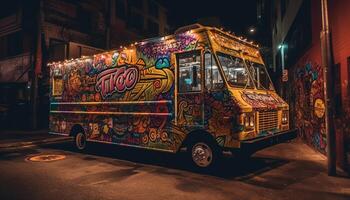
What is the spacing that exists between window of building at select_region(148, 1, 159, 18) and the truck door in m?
28.8

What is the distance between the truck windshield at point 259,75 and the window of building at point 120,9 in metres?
21.8

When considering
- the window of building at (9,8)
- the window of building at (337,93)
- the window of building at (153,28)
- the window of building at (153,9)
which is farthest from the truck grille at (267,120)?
the window of building at (153,9)

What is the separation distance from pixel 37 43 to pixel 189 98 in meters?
14.8

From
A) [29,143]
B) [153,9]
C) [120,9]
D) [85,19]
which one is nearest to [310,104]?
[29,143]

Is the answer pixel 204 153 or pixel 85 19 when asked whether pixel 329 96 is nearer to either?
pixel 204 153

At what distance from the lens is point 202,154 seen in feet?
23.0

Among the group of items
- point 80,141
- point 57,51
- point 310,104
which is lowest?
point 80,141

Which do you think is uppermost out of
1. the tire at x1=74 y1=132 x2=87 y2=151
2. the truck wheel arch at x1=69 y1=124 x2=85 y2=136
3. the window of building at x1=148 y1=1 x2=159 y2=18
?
the window of building at x1=148 y1=1 x2=159 y2=18

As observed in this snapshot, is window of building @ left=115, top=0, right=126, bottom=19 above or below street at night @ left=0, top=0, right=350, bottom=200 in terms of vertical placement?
above

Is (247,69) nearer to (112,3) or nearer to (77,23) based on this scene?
(77,23)

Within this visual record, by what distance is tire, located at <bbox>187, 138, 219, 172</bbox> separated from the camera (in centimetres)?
681

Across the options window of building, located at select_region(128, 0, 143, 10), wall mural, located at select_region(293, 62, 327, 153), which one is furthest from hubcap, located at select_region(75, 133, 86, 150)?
window of building, located at select_region(128, 0, 143, 10)

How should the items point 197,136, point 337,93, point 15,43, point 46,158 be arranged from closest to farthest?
point 197,136
point 337,93
point 46,158
point 15,43

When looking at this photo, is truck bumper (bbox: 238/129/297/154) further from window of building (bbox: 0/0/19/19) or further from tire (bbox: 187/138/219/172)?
window of building (bbox: 0/0/19/19)
